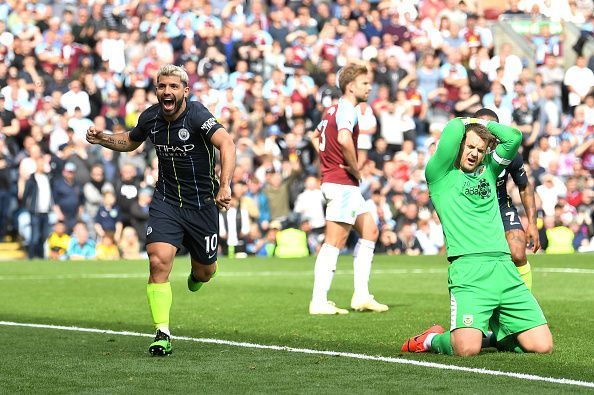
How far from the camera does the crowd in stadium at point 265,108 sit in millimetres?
26328

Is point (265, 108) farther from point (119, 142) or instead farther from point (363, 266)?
point (119, 142)

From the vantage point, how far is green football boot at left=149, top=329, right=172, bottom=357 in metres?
10.1

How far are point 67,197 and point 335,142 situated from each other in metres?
12.9

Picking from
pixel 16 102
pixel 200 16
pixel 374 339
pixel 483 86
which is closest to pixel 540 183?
pixel 483 86

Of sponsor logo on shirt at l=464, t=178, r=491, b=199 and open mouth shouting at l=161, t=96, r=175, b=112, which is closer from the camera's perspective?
sponsor logo on shirt at l=464, t=178, r=491, b=199

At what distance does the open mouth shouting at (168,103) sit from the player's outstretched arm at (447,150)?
2044 millimetres

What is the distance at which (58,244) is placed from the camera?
2602 centimetres

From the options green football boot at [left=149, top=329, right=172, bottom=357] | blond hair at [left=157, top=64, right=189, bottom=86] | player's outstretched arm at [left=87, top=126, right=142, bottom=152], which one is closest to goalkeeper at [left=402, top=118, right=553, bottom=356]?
green football boot at [left=149, top=329, right=172, bottom=357]

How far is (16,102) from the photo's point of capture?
26.8m

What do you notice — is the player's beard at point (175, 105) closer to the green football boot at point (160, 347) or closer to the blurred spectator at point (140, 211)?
the green football boot at point (160, 347)

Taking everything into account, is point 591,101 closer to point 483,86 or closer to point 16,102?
point 483,86

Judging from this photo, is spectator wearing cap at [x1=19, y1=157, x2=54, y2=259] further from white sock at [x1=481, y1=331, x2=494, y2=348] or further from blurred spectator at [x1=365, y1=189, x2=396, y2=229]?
white sock at [x1=481, y1=331, x2=494, y2=348]

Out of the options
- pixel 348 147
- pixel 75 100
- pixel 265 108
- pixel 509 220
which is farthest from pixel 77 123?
pixel 509 220

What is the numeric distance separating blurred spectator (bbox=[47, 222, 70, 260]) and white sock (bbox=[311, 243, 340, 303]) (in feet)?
42.1
